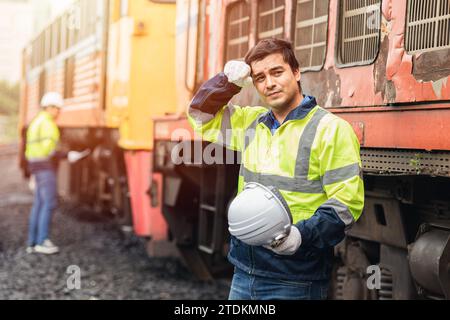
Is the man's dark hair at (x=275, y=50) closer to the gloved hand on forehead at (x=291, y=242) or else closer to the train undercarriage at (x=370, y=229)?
the gloved hand on forehead at (x=291, y=242)

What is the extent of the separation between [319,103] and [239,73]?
1368mm

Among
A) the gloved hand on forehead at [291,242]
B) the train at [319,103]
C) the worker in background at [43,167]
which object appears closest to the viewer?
the gloved hand on forehead at [291,242]

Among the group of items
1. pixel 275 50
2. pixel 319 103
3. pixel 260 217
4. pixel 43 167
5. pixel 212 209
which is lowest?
pixel 212 209

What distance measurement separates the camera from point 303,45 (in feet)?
15.2

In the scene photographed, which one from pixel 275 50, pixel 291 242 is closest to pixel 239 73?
pixel 275 50

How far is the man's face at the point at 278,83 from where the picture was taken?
2.94m

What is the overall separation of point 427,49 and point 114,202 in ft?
22.2

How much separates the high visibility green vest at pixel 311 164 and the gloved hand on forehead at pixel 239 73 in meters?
0.17

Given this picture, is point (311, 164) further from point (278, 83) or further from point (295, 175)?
point (278, 83)

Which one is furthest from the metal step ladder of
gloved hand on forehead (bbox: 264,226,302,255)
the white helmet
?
gloved hand on forehead (bbox: 264,226,302,255)

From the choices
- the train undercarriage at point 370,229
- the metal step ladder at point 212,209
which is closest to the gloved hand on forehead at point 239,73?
the train undercarriage at point 370,229

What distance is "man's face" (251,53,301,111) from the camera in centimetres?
294

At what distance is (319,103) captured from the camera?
434 cm

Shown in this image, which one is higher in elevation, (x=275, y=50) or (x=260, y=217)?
(x=275, y=50)
